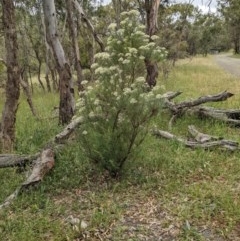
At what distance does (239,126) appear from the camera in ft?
27.3

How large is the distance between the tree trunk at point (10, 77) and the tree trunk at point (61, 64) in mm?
2012

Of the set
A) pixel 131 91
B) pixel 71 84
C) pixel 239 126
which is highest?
pixel 131 91

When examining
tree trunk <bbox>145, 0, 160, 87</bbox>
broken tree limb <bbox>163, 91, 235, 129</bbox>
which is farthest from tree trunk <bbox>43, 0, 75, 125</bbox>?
tree trunk <bbox>145, 0, 160, 87</bbox>

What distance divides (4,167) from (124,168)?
1.85 m

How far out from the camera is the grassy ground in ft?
14.3

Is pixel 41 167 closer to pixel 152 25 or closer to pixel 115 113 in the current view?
pixel 115 113

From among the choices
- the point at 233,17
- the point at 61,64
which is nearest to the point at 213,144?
the point at 61,64

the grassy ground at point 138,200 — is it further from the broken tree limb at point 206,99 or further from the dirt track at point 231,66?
the dirt track at point 231,66

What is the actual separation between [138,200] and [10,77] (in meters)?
3.48

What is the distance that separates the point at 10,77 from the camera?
7.10 metres

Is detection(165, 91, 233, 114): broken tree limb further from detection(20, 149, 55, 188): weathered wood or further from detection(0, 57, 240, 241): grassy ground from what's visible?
detection(20, 149, 55, 188): weathered wood

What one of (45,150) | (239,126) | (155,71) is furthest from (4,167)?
(155,71)

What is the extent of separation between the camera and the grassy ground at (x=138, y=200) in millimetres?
4367

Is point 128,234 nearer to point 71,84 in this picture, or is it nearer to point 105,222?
point 105,222
